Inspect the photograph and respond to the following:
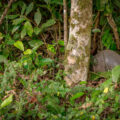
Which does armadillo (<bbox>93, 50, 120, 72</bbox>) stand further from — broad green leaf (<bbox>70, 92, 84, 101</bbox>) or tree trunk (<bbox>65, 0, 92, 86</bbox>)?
broad green leaf (<bbox>70, 92, 84, 101</bbox>)

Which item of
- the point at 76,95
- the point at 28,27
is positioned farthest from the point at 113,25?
the point at 76,95

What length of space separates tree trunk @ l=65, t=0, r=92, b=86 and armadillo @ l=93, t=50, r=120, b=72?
54 centimetres

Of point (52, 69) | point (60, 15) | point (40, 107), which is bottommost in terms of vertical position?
point (40, 107)

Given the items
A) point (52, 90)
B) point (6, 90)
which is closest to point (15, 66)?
point (6, 90)

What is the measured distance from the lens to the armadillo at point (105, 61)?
11.0 ft

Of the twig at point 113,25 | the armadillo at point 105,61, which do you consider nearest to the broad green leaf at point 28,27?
the armadillo at point 105,61

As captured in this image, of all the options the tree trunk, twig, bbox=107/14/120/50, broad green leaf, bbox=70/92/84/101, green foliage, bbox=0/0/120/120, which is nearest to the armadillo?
green foliage, bbox=0/0/120/120

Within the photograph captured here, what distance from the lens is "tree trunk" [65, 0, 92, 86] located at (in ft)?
8.85

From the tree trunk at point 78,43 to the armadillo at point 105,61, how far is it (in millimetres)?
543

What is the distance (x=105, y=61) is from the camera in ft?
11.1

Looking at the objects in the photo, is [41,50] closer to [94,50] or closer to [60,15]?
[60,15]

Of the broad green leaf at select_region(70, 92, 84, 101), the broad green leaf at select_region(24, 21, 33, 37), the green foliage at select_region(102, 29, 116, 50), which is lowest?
the broad green leaf at select_region(70, 92, 84, 101)

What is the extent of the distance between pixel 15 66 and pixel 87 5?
1250 mm

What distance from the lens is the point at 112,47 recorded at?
12.5ft
